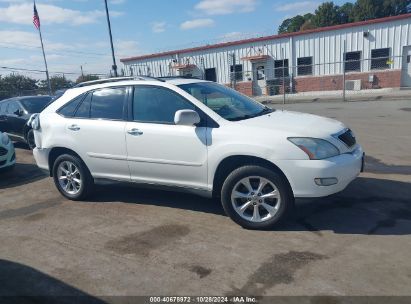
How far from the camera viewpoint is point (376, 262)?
3424 millimetres

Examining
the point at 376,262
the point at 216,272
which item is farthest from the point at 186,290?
the point at 376,262

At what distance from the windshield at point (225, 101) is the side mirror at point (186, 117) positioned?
0.33 metres

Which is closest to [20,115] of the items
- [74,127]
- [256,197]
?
[74,127]

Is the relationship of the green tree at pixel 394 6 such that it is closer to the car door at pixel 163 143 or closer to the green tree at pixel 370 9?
the green tree at pixel 370 9

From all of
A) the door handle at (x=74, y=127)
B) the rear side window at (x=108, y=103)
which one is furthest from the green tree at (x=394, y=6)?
the door handle at (x=74, y=127)

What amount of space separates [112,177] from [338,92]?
22907 mm

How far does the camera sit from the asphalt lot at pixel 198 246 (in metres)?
3.23

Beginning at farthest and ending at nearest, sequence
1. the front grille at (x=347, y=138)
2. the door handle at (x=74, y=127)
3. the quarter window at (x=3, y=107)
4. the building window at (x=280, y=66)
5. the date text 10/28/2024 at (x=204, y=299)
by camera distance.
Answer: the building window at (x=280, y=66) → the quarter window at (x=3, y=107) → the door handle at (x=74, y=127) → the front grille at (x=347, y=138) → the date text 10/28/2024 at (x=204, y=299)

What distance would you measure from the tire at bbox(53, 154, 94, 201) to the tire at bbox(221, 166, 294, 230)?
231cm

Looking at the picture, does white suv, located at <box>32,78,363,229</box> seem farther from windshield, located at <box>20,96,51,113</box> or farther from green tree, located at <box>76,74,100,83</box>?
green tree, located at <box>76,74,100,83</box>

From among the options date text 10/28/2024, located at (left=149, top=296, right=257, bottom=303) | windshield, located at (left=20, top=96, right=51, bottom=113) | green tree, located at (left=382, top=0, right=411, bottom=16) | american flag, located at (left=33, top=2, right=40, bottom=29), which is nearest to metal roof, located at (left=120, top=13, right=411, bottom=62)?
american flag, located at (left=33, top=2, right=40, bottom=29)

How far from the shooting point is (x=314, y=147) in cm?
400

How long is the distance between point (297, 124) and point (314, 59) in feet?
80.0

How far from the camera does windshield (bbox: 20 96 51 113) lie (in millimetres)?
10375
